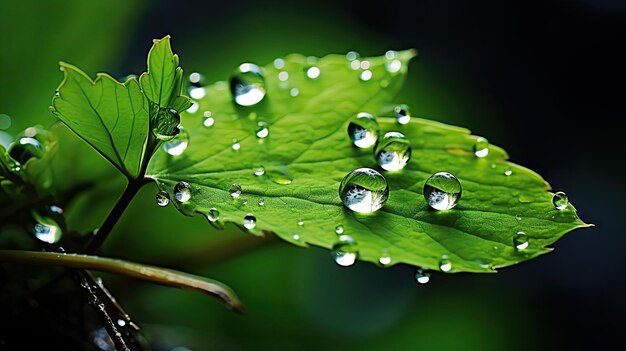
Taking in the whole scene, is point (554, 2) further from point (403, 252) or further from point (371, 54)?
point (403, 252)

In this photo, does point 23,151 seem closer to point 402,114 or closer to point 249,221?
point 249,221

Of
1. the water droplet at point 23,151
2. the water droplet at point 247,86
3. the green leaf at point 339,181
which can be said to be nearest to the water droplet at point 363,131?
the green leaf at point 339,181

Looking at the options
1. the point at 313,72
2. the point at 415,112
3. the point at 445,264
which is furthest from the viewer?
the point at 415,112

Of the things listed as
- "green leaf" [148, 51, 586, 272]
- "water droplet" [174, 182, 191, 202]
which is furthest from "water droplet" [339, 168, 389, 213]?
"water droplet" [174, 182, 191, 202]

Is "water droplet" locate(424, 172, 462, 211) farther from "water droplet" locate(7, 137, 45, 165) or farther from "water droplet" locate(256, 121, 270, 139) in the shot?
"water droplet" locate(7, 137, 45, 165)

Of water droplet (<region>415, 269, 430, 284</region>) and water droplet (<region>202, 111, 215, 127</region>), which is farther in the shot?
water droplet (<region>202, 111, 215, 127</region>)

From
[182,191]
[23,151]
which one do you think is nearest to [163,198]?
[182,191]
